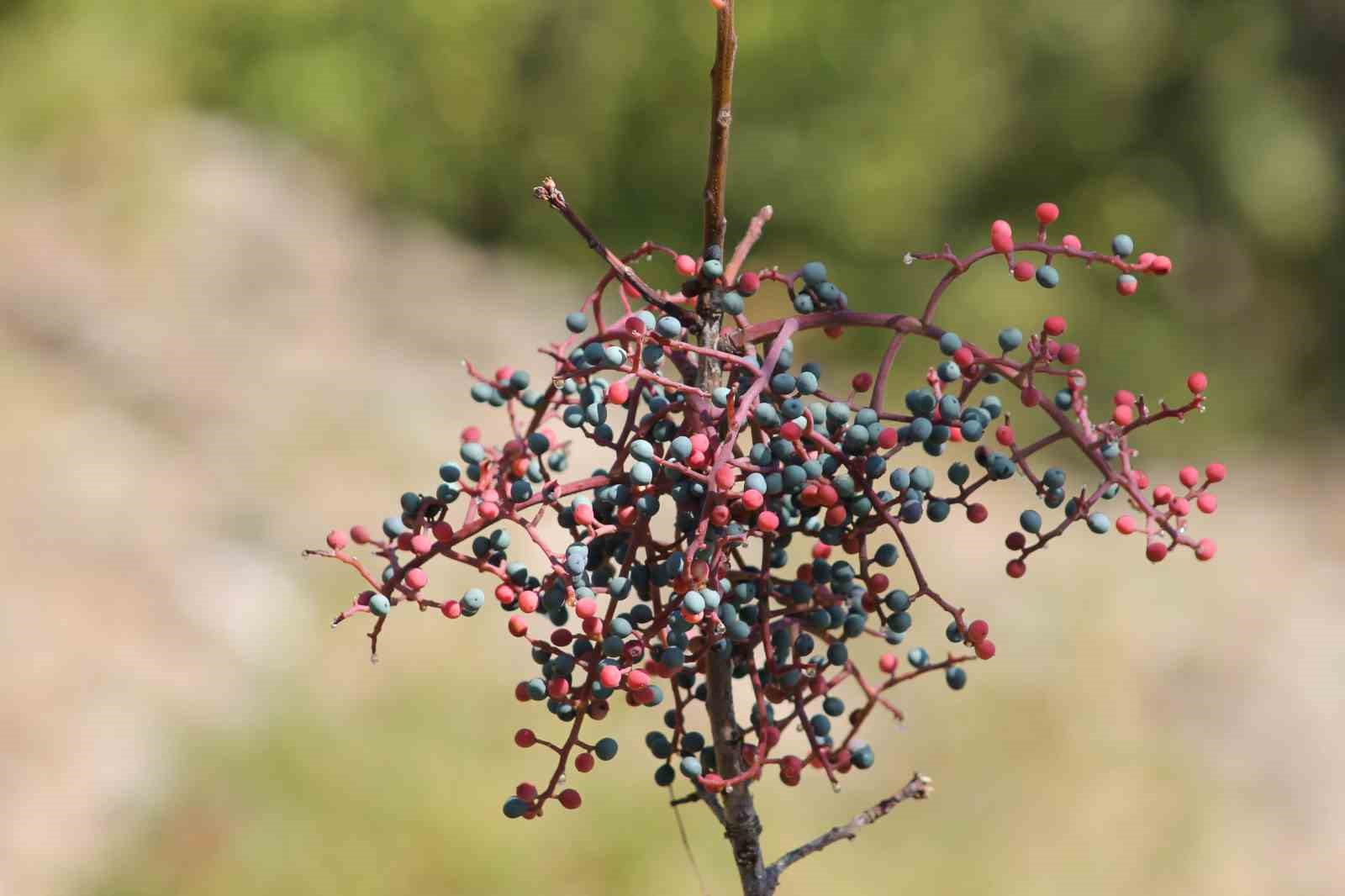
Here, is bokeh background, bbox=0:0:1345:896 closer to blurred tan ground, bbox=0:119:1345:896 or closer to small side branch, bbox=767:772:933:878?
blurred tan ground, bbox=0:119:1345:896

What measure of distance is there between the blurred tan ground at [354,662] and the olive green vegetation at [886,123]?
1.76 feet

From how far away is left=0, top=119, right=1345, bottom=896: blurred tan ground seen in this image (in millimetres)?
2707

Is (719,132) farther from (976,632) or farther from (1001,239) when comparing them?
(976,632)

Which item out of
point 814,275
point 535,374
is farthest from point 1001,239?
point 535,374

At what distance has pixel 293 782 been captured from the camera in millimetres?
2736

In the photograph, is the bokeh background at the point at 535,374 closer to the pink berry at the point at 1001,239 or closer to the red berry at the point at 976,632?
the red berry at the point at 976,632

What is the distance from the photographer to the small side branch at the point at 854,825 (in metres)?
0.85

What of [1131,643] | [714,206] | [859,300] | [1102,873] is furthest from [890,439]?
[859,300]

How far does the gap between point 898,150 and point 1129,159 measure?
90 cm

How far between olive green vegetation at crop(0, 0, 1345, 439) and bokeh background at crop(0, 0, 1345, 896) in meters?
0.02

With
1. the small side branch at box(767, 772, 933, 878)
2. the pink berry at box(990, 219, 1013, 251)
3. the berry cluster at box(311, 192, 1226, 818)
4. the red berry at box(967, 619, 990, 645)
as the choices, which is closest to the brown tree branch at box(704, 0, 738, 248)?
the berry cluster at box(311, 192, 1226, 818)

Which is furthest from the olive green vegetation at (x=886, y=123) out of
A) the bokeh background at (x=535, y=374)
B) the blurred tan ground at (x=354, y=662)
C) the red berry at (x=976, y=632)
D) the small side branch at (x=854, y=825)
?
the red berry at (x=976, y=632)

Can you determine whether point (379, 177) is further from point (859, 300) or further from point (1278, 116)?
point (1278, 116)

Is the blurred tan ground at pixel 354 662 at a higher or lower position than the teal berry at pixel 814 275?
higher
